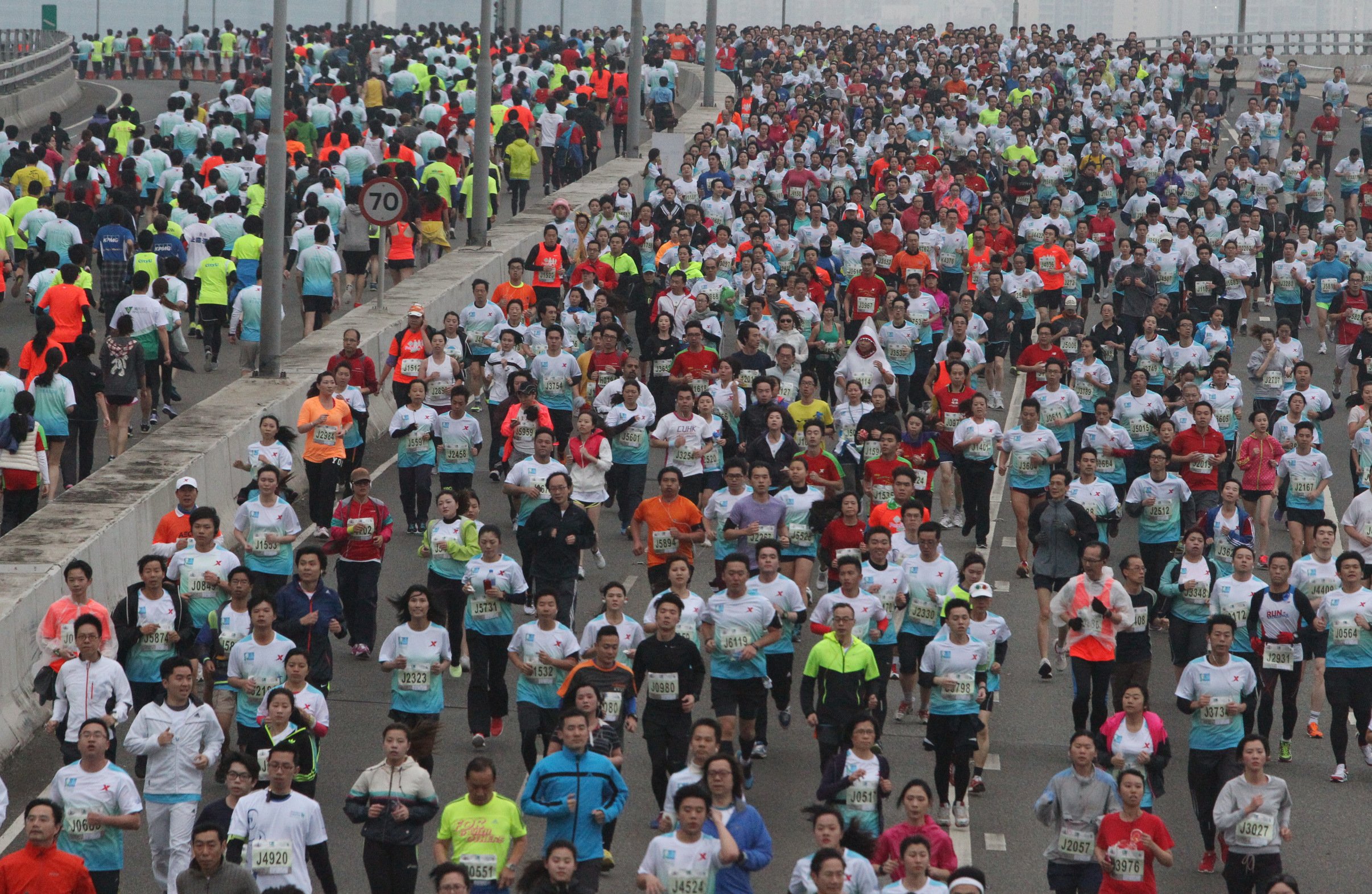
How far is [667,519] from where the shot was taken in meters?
15.4

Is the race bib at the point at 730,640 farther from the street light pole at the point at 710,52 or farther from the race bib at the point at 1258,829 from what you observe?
the street light pole at the point at 710,52

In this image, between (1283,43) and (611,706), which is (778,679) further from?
(1283,43)

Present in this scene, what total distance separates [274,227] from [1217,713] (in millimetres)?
11687

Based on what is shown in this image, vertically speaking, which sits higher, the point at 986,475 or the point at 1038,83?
the point at 1038,83

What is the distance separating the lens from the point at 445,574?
15.2 metres


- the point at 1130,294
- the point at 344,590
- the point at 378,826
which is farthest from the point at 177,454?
the point at 1130,294

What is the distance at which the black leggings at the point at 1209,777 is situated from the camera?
12.8 meters

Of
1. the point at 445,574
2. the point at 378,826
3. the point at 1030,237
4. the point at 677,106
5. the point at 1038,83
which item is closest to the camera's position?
the point at 378,826

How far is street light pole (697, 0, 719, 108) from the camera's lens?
45.2 meters

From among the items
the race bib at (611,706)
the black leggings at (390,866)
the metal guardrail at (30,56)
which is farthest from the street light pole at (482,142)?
the black leggings at (390,866)

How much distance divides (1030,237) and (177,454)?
12.7 meters

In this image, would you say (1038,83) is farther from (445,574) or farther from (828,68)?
(445,574)

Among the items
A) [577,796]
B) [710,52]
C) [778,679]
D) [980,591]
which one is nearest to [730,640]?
[778,679]

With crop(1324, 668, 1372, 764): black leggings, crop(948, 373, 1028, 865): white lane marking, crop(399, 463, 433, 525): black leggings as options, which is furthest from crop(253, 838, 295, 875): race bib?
crop(399, 463, 433, 525): black leggings
